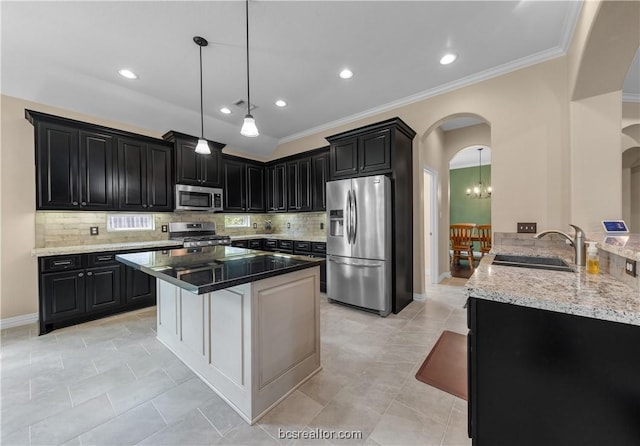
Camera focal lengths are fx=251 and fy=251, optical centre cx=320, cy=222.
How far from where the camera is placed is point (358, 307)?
3471mm

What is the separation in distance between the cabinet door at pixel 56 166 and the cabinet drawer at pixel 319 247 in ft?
10.6

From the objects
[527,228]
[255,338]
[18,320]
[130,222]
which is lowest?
[18,320]

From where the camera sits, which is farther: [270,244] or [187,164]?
[270,244]

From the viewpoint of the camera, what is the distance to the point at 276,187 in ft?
17.5

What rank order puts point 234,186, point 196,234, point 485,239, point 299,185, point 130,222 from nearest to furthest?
point 130,222 < point 196,234 < point 299,185 < point 234,186 < point 485,239

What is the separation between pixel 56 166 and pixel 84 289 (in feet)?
5.07

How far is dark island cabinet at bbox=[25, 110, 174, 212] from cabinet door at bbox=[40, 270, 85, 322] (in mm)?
858

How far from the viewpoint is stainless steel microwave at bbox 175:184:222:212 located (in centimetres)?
413

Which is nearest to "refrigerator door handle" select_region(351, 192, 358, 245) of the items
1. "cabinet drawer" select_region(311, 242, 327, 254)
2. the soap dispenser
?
"cabinet drawer" select_region(311, 242, 327, 254)

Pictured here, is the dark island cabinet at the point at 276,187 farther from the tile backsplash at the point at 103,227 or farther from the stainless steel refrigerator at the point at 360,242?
the stainless steel refrigerator at the point at 360,242

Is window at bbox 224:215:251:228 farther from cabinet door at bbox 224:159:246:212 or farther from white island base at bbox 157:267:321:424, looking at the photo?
white island base at bbox 157:267:321:424

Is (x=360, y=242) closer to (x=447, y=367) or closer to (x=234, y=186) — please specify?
(x=447, y=367)

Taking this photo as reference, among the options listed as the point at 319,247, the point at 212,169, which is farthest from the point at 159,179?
the point at 319,247

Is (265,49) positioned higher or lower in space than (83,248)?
higher
